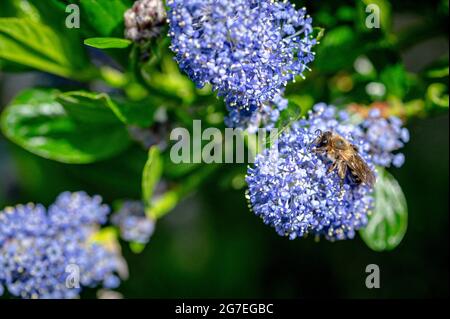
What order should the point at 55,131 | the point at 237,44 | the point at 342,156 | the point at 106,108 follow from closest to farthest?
1. the point at 237,44
2. the point at 342,156
3. the point at 106,108
4. the point at 55,131

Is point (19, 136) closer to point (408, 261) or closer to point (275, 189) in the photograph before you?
point (275, 189)

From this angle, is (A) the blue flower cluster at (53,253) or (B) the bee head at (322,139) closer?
(B) the bee head at (322,139)

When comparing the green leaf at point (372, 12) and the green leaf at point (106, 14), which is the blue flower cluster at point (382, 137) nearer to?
the green leaf at point (372, 12)

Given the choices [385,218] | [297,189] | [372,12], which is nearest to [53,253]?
[297,189]

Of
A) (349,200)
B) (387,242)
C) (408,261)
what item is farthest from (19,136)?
(408,261)

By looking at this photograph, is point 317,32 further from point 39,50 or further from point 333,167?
point 39,50

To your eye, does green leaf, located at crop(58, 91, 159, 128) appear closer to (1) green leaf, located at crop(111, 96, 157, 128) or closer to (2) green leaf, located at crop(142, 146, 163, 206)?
(1) green leaf, located at crop(111, 96, 157, 128)

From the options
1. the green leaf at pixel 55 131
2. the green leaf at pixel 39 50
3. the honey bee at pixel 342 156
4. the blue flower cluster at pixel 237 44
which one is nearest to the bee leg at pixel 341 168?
the honey bee at pixel 342 156
